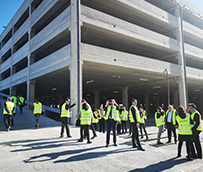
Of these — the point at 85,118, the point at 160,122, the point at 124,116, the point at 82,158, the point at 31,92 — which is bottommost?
the point at 82,158

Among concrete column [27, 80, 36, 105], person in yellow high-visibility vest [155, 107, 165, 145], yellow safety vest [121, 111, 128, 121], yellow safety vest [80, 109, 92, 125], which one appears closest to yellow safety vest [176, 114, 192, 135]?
person in yellow high-visibility vest [155, 107, 165, 145]

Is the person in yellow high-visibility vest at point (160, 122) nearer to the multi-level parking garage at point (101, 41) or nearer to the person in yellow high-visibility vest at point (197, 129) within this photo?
the person in yellow high-visibility vest at point (197, 129)

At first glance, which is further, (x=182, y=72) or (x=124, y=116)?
(x=182, y=72)

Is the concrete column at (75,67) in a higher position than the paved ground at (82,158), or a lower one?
higher

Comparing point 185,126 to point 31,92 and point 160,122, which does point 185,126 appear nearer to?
point 160,122

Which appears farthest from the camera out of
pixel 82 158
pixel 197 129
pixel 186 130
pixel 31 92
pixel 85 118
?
pixel 31 92

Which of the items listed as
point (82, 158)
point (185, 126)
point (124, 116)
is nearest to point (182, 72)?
point (124, 116)

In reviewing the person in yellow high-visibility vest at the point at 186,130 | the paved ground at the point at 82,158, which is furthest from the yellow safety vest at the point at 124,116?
the person in yellow high-visibility vest at the point at 186,130

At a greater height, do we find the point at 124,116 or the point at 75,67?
the point at 75,67

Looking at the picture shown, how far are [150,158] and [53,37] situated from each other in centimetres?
1426

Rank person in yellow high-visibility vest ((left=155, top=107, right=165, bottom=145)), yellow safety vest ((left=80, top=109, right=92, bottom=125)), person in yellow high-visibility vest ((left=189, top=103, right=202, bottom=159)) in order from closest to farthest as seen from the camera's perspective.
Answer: person in yellow high-visibility vest ((left=189, top=103, right=202, bottom=159))
yellow safety vest ((left=80, top=109, right=92, bottom=125))
person in yellow high-visibility vest ((left=155, top=107, right=165, bottom=145))

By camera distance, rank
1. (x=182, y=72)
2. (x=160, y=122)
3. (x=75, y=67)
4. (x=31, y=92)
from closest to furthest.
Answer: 1. (x=160, y=122)
2. (x=75, y=67)
3. (x=31, y=92)
4. (x=182, y=72)

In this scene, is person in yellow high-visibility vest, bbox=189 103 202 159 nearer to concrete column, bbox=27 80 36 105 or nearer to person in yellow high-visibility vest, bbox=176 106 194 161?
person in yellow high-visibility vest, bbox=176 106 194 161

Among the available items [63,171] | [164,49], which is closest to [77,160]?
[63,171]
